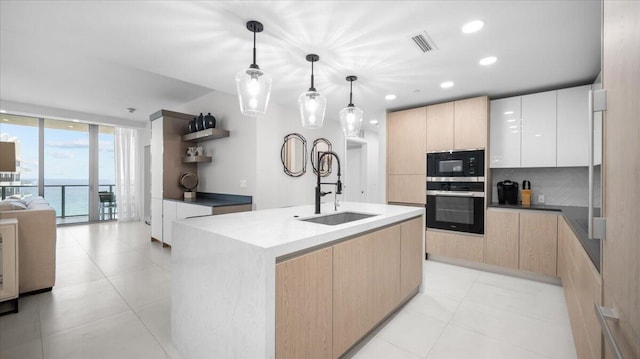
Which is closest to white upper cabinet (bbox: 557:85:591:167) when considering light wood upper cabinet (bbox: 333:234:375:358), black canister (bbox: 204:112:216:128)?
light wood upper cabinet (bbox: 333:234:375:358)

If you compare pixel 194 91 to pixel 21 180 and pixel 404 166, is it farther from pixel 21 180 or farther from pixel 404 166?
pixel 21 180

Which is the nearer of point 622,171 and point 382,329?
point 622,171

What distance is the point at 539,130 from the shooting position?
3.36 metres

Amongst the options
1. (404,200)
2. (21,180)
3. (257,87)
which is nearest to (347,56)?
(257,87)

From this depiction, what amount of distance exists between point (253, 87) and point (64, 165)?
7077 mm

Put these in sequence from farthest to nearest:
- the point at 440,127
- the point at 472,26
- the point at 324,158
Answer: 1. the point at 324,158
2. the point at 440,127
3. the point at 472,26

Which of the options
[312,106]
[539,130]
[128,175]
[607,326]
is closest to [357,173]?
[539,130]

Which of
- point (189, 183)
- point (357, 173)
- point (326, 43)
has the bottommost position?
point (189, 183)

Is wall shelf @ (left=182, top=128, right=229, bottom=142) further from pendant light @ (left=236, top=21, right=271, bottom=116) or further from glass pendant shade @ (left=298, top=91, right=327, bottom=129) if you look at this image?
pendant light @ (left=236, top=21, right=271, bottom=116)

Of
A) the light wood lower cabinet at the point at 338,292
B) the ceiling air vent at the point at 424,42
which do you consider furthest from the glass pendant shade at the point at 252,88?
the ceiling air vent at the point at 424,42

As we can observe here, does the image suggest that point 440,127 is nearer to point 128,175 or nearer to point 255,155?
point 255,155

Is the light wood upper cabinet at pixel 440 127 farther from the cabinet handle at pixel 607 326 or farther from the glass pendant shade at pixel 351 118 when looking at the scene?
the cabinet handle at pixel 607 326

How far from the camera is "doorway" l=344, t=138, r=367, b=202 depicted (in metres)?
6.67

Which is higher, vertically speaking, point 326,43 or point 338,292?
point 326,43
